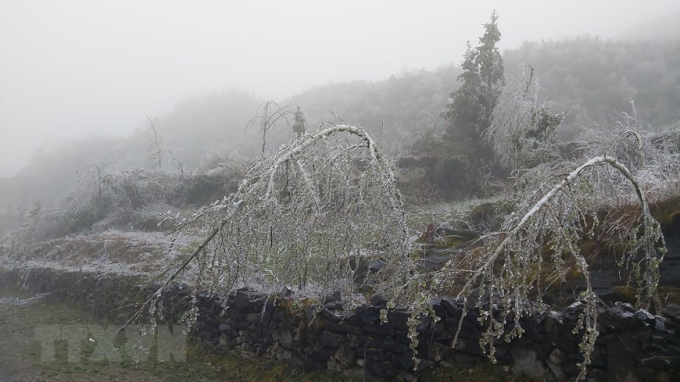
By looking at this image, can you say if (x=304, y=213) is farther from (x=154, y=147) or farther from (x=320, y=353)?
(x=154, y=147)

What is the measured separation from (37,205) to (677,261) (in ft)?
81.6

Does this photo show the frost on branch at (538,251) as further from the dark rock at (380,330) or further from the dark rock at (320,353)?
the dark rock at (320,353)

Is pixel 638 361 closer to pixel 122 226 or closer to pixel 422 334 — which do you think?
pixel 422 334

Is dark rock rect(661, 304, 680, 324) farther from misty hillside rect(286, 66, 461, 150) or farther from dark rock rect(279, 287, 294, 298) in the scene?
misty hillside rect(286, 66, 461, 150)

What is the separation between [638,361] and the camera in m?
3.85

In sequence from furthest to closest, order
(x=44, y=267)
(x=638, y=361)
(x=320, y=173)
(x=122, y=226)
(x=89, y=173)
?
(x=89, y=173)
(x=122, y=226)
(x=44, y=267)
(x=320, y=173)
(x=638, y=361)

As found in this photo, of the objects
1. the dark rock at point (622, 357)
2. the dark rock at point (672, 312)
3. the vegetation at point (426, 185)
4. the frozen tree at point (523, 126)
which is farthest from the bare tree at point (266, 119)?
the frozen tree at point (523, 126)

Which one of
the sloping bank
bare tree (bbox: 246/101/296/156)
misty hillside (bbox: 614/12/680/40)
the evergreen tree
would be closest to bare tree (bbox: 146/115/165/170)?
bare tree (bbox: 246/101/296/156)

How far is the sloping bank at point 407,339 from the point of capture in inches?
152

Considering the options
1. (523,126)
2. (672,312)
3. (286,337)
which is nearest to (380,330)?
(286,337)

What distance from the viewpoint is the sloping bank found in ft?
12.6

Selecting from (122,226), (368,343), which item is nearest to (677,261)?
(368,343)

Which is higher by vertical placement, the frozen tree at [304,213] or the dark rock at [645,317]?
the frozen tree at [304,213]

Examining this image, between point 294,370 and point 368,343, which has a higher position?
point 368,343
